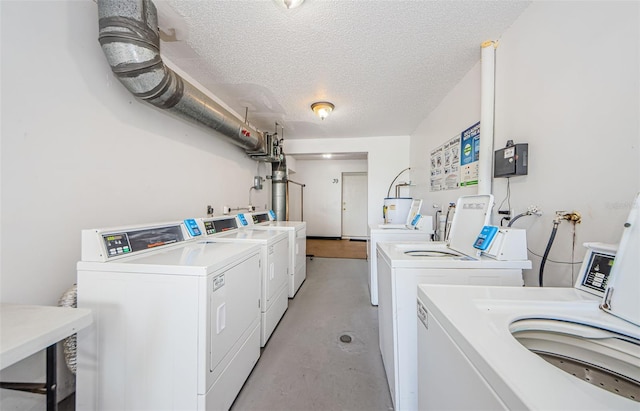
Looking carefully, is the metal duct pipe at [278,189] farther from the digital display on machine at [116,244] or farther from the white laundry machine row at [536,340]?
the white laundry machine row at [536,340]

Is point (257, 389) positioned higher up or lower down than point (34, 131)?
lower down

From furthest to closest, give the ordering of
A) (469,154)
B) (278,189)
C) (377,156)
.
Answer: (377,156) < (278,189) < (469,154)

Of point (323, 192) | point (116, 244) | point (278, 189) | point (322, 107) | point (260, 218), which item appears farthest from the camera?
point (323, 192)

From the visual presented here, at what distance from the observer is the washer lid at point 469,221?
1379 mm

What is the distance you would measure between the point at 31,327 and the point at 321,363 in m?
1.47

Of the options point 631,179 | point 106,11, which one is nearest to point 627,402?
point 631,179

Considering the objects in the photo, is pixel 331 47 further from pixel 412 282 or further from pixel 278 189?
pixel 278 189

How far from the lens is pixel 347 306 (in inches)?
97.2

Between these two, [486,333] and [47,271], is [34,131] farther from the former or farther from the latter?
[486,333]

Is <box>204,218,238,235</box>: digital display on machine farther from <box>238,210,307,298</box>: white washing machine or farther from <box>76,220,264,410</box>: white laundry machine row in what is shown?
<box>76,220,264,410</box>: white laundry machine row

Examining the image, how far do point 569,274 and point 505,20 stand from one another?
157cm

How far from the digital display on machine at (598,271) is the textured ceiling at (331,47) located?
1489 mm

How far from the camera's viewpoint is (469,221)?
1.51 meters

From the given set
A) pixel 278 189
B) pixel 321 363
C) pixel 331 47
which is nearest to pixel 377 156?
pixel 278 189
